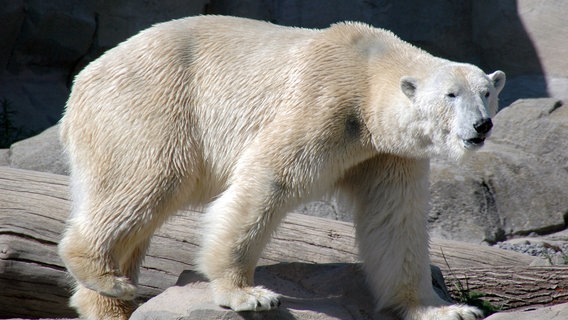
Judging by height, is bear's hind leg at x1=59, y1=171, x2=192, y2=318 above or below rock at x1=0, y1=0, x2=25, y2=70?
above

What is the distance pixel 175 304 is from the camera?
12.5 feet

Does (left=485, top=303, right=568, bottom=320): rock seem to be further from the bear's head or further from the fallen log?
the fallen log

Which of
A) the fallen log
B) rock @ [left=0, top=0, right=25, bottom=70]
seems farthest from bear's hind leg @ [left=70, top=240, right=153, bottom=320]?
rock @ [left=0, top=0, right=25, bottom=70]

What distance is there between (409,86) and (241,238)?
0.96 metres

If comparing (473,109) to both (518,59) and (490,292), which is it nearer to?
(490,292)

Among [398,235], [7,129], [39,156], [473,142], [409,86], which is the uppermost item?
[409,86]

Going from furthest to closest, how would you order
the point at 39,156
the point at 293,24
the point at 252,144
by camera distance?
the point at 293,24, the point at 39,156, the point at 252,144

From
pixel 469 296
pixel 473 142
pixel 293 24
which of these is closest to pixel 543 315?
pixel 473 142

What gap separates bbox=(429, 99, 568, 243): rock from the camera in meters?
6.49

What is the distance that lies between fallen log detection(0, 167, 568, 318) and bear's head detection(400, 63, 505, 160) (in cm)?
109

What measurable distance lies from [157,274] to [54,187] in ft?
2.74

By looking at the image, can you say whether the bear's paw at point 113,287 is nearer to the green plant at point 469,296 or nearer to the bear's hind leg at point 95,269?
the bear's hind leg at point 95,269

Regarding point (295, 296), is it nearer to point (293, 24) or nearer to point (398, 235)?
point (398, 235)

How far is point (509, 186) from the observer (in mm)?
6703
